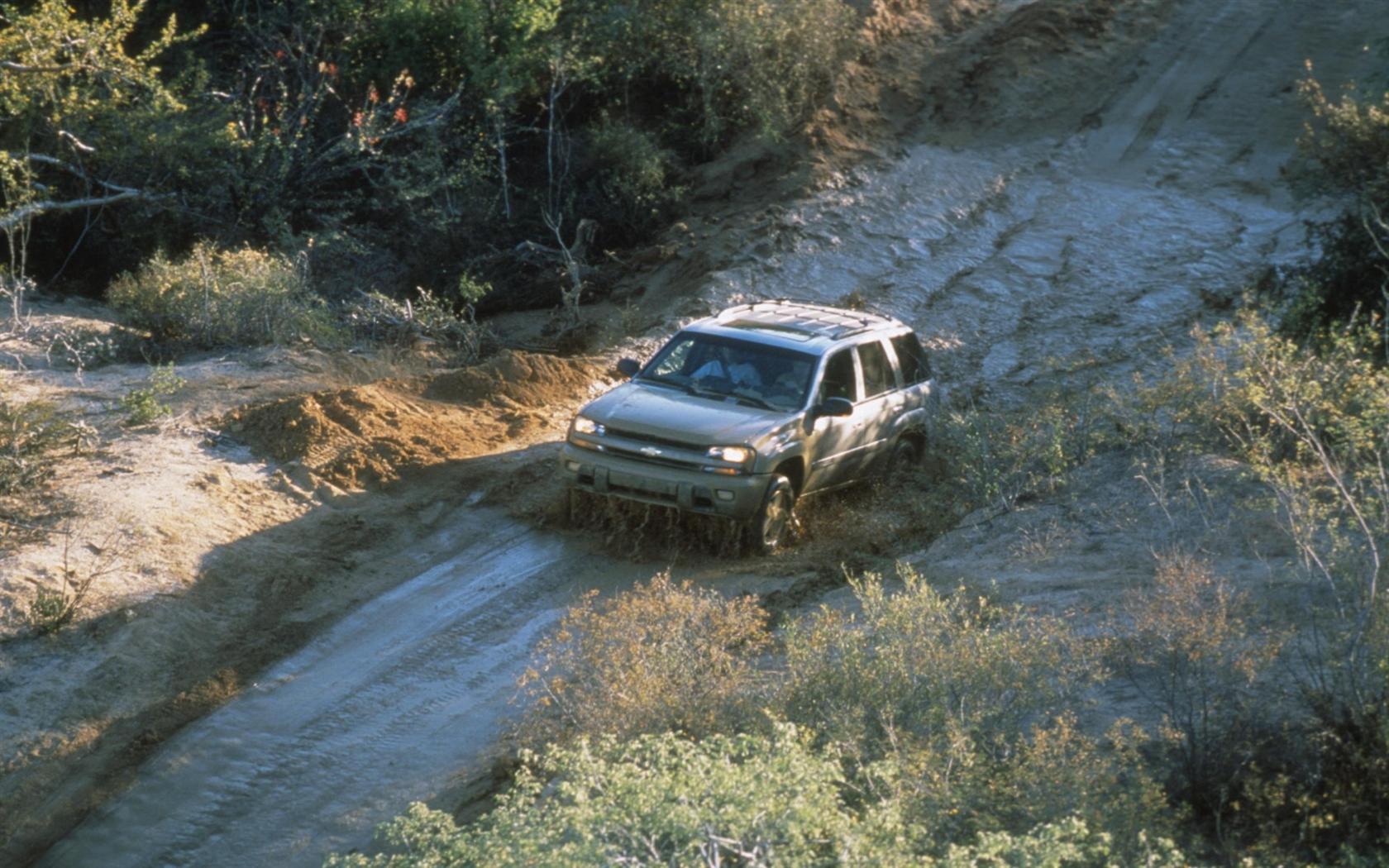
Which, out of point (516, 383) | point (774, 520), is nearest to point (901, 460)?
point (774, 520)

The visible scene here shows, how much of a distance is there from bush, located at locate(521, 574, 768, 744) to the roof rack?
4402 mm

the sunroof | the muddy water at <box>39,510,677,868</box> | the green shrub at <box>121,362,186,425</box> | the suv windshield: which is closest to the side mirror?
the suv windshield

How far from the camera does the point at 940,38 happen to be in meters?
26.2

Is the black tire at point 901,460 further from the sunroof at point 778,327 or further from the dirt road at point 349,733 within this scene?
the dirt road at point 349,733

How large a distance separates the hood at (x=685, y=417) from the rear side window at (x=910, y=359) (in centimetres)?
206

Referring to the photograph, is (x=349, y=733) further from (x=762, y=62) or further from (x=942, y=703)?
(x=762, y=62)

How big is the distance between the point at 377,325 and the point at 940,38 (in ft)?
44.9

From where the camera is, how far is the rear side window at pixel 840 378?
39.5ft

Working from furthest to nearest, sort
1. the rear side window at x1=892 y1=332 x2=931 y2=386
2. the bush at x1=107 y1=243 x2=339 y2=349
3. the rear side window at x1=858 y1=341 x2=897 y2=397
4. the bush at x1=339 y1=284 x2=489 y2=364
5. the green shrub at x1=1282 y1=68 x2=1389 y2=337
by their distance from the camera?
the bush at x1=339 y1=284 x2=489 y2=364 < the bush at x1=107 y1=243 x2=339 y2=349 < the green shrub at x1=1282 y1=68 x2=1389 y2=337 < the rear side window at x1=892 y1=332 x2=931 y2=386 < the rear side window at x1=858 y1=341 x2=897 y2=397

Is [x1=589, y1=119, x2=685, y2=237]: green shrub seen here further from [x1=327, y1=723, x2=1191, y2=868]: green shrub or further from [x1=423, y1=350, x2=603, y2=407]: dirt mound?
[x1=327, y1=723, x2=1191, y2=868]: green shrub

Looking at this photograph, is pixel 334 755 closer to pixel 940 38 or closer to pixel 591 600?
pixel 591 600

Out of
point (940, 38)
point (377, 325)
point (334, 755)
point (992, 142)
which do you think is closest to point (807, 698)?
point (334, 755)

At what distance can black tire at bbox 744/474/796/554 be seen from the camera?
11180 millimetres

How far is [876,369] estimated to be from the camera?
12.7 metres
